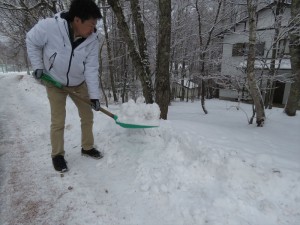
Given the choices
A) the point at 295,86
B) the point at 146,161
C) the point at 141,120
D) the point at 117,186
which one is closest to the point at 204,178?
the point at 146,161

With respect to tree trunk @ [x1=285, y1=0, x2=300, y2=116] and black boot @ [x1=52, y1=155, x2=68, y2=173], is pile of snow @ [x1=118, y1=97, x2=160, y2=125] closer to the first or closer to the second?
black boot @ [x1=52, y1=155, x2=68, y2=173]

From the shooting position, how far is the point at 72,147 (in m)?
3.99

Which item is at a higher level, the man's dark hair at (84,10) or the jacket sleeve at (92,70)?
the man's dark hair at (84,10)

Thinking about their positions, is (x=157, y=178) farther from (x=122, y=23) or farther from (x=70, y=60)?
(x=122, y=23)

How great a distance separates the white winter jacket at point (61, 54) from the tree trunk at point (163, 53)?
1534 mm

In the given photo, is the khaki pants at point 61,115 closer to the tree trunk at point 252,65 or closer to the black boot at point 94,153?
the black boot at point 94,153

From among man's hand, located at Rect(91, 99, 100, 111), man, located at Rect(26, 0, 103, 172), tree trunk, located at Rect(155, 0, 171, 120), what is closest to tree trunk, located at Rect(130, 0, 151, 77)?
tree trunk, located at Rect(155, 0, 171, 120)

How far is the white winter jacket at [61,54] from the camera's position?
2.86 metres

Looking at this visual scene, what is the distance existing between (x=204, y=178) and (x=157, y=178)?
0.54 m

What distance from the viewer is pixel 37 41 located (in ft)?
9.37

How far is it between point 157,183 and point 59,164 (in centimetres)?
134

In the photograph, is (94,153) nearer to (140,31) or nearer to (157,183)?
(157,183)

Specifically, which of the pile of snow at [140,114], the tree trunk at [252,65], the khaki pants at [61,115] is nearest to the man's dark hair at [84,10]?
the khaki pants at [61,115]

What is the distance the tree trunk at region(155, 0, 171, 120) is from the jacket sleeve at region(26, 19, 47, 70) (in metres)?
2.11
